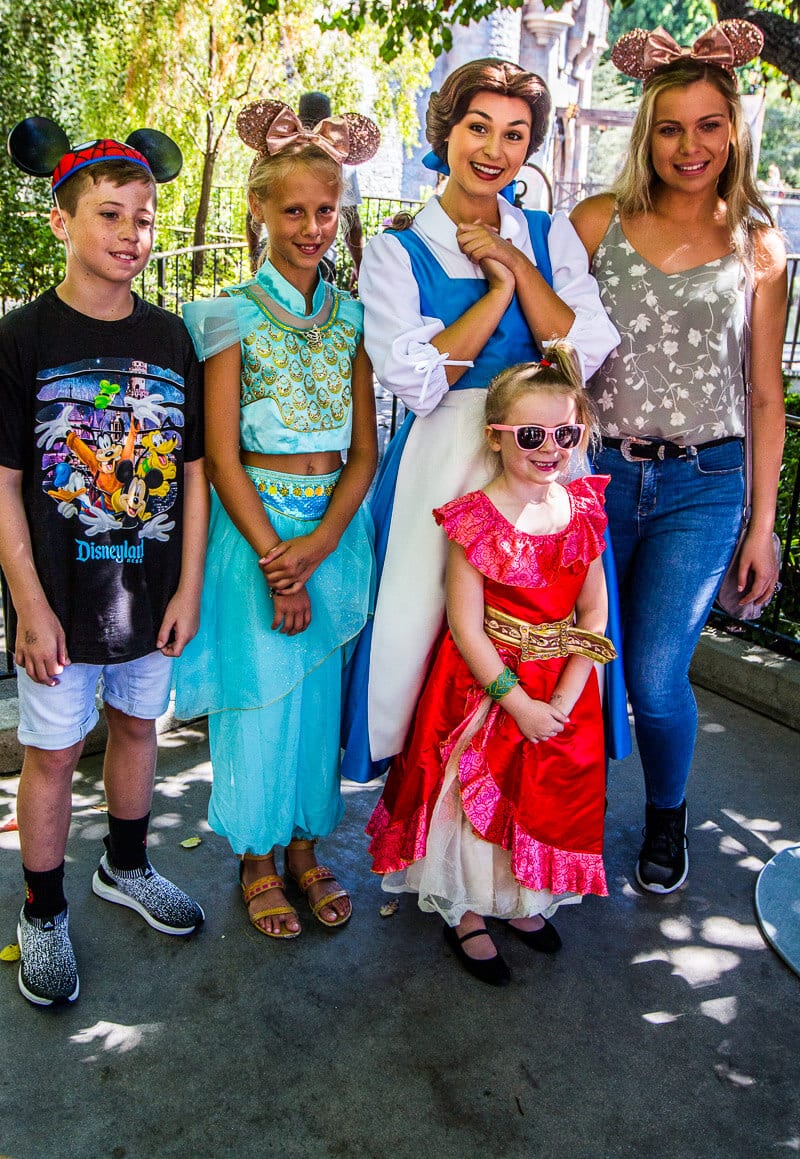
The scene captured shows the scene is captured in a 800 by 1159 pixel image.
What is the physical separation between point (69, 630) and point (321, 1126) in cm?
118

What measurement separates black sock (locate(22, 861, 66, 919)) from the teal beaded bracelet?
1124 mm

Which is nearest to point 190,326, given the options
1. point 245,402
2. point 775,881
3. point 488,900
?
point 245,402

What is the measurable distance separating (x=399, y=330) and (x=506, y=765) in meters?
1.09

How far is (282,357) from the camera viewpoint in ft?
8.09

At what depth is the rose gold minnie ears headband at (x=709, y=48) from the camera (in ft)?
8.27

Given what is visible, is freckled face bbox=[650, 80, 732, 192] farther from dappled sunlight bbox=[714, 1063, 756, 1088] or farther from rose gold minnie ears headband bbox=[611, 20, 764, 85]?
dappled sunlight bbox=[714, 1063, 756, 1088]

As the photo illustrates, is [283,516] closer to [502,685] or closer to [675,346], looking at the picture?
[502,685]

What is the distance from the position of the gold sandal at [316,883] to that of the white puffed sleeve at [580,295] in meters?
1.51

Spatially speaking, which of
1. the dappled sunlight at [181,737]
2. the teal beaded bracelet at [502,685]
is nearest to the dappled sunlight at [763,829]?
the teal beaded bracelet at [502,685]

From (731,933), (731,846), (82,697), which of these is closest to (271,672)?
(82,697)

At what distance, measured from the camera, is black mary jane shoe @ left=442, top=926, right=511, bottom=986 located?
254cm

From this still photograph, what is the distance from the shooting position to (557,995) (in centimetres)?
253
